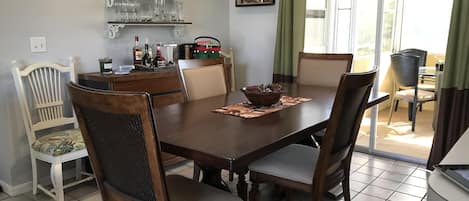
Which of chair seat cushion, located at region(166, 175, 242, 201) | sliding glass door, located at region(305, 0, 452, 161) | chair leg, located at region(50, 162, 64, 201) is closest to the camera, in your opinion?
chair seat cushion, located at region(166, 175, 242, 201)

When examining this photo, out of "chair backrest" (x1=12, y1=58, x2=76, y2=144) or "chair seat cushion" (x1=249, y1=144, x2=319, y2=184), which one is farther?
"chair backrest" (x1=12, y1=58, x2=76, y2=144)

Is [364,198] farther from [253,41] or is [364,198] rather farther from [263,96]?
[253,41]

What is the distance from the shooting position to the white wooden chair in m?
2.55

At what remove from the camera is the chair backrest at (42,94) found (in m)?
2.69

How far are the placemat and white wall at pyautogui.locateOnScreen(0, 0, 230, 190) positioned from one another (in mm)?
1551

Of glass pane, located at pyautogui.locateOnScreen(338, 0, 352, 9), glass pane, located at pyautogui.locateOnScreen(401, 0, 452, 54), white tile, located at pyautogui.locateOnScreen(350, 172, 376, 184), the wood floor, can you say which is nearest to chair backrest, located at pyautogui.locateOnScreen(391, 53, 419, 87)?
glass pane, located at pyautogui.locateOnScreen(401, 0, 452, 54)

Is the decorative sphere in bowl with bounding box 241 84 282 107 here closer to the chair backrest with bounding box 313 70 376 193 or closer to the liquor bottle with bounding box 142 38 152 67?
the chair backrest with bounding box 313 70 376 193

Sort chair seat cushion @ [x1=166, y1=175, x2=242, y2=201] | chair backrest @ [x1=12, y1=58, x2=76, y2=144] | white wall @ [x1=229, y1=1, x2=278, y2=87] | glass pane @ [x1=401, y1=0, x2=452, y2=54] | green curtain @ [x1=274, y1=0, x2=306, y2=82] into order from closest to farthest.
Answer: chair seat cushion @ [x1=166, y1=175, x2=242, y2=201] → chair backrest @ [x1=12, y1=58, x2=76, y2=144] → glass pane @ [x1=401, y1=0, x2=452, y2=54] → green curtain @ [x1=274, y1=0, x2=306, y2=82] → white wall @ [x1=229, y1=1, x2=278, y2=87]

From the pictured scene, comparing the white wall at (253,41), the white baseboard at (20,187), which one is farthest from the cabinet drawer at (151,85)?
the white wall at (253,41)

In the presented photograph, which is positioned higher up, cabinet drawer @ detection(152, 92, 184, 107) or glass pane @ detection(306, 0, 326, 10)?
glass pane @ detection(306, 0, 326, 10)

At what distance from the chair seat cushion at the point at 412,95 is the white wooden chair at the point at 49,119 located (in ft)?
9.47

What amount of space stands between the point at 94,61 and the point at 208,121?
1.72 meters

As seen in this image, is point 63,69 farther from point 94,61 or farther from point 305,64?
point 305,64

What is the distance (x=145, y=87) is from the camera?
309 centimetres
